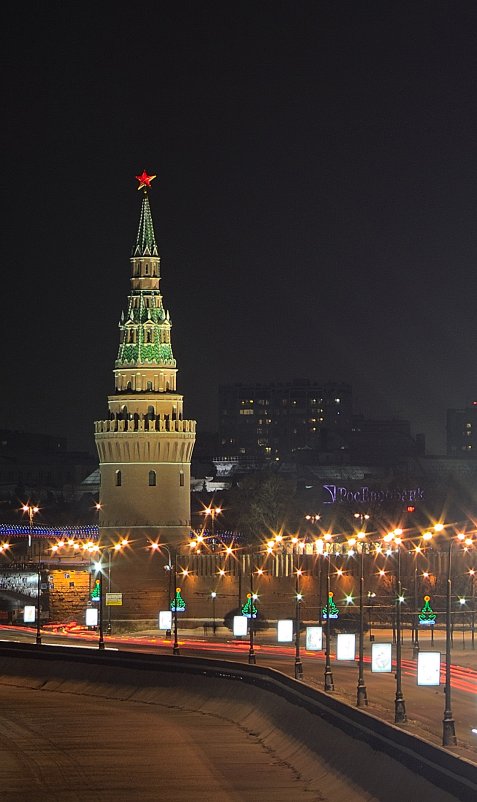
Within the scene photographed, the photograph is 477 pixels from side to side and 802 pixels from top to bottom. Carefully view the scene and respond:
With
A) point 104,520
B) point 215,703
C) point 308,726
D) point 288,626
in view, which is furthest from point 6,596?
point 308,726

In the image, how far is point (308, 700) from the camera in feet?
235

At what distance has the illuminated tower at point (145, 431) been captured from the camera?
153 meters

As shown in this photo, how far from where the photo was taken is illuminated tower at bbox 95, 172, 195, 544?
15338cm

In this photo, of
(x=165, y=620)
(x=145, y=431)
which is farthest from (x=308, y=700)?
(x=145, y=431)

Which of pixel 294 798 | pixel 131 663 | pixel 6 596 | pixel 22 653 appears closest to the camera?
pixel 294 798

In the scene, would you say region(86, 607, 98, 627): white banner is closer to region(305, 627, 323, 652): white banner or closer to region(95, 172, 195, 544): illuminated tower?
region(95, 172, 195, 544): illuminated tower

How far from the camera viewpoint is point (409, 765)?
5328 cm

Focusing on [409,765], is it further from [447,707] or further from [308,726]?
[308,726]

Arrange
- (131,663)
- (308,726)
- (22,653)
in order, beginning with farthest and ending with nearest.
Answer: (22,653) → (131,663) → (308,726)

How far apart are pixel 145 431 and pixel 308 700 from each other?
83978 mm

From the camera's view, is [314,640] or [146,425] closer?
[314,640]

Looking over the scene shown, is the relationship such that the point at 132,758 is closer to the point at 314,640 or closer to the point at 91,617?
the point at 314,640

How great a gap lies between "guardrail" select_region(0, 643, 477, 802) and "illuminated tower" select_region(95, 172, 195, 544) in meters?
44.4

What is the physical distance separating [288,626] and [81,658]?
1371 cm
